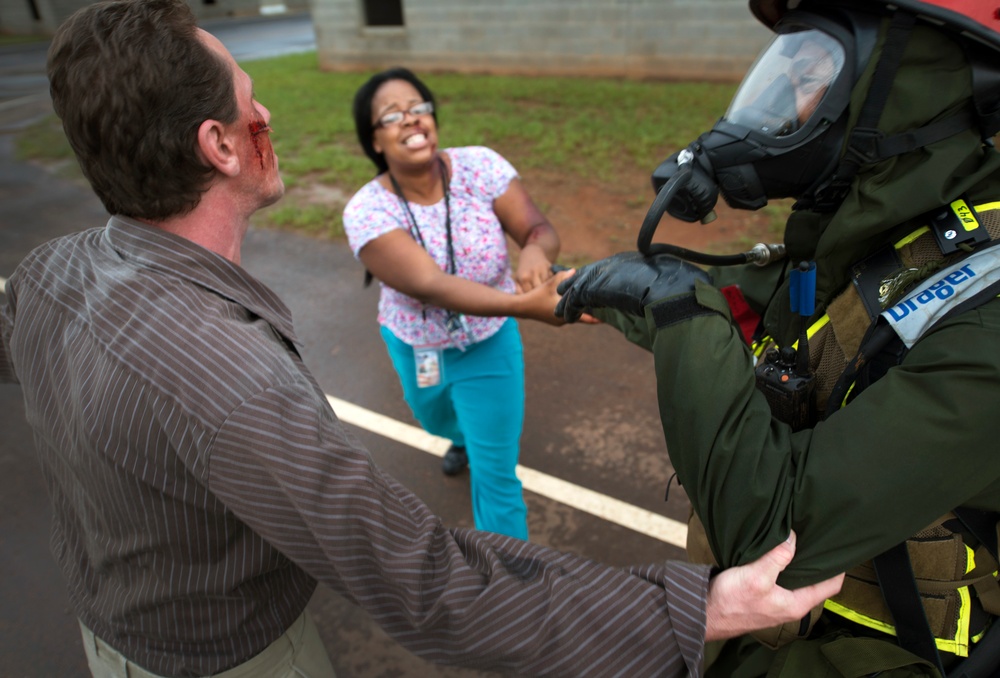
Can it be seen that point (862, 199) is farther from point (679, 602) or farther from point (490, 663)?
point (490, 663)

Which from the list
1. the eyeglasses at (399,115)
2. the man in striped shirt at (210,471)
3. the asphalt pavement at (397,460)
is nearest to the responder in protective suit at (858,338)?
the man in striped shirt at (210,471)

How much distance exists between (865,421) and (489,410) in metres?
1.98

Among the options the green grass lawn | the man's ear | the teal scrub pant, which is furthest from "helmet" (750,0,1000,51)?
the green grass lawn

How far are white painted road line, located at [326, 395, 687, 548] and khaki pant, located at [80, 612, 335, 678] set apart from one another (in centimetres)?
203

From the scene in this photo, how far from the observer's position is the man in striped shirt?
1.28 meters

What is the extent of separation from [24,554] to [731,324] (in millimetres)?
3705

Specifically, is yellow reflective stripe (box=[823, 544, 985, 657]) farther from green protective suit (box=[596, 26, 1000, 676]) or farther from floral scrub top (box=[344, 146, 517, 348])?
floral scrub top (box=[344, 146, 517, 348])

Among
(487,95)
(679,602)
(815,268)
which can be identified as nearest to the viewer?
(679,602)

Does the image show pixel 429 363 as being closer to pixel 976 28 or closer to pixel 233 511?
pixel 233 511

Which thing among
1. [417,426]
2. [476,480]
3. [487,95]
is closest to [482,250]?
[476,480]

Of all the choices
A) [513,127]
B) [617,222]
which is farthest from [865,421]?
[513,127]

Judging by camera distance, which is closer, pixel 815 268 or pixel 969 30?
pixel 969 30

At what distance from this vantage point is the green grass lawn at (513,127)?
8.64 metres

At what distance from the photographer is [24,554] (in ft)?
11.6
